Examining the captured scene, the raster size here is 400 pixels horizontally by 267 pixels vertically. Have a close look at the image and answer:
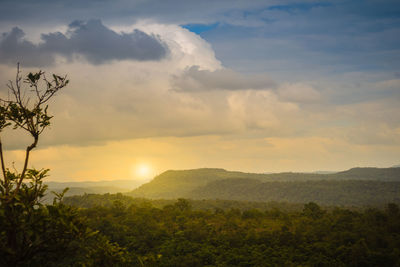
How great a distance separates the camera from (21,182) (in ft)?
59.9

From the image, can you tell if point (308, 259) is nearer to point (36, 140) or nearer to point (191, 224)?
point (191, 224)

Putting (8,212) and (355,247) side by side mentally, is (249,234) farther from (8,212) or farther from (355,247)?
(8,212)

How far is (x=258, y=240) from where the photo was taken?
7062cm

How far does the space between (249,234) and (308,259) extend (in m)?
14.9

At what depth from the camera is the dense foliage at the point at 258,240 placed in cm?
5797

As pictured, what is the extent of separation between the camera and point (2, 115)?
18.3 m

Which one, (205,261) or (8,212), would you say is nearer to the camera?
(8,212)

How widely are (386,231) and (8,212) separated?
234 feet

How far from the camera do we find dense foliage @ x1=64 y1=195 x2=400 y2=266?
5797 centimetres

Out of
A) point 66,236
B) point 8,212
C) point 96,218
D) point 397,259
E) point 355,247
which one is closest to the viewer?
point 8,212

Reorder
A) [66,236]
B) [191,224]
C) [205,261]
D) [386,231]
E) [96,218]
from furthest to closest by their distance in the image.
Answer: [96,218] < [191,224] < [386,231] < [205,261] < [66,236]

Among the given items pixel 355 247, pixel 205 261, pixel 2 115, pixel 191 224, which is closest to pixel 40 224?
pixel 2 115

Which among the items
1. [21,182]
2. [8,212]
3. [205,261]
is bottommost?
[205,261]

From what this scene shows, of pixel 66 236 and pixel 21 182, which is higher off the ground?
pixel 21 182
